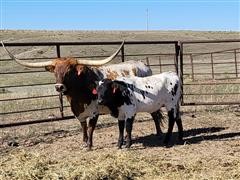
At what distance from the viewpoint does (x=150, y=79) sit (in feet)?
29.2

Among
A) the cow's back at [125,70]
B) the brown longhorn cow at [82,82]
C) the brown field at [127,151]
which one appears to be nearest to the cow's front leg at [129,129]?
the brown field at [127,151]

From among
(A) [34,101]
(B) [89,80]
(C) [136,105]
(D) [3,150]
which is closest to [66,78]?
(B) [89,80]

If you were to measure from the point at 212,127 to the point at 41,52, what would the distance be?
31802 millimetres

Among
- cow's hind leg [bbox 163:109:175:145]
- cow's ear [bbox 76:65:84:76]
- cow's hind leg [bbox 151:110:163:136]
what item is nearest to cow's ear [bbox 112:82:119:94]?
cow's ear [bbox 76:65:84:76]

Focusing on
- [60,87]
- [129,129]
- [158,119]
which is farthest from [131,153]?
[158,119]

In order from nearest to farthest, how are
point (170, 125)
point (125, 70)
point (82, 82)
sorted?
point (82, 82) → point (170, 125) → point (125, 70)

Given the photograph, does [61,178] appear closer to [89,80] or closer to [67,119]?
[89,80]

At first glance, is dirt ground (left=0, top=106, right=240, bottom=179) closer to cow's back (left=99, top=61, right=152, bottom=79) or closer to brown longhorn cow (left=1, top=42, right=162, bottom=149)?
brown longhorn cow (left=1, top=42, right=162, bottom=149)

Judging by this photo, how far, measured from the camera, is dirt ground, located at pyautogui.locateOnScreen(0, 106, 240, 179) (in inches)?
258

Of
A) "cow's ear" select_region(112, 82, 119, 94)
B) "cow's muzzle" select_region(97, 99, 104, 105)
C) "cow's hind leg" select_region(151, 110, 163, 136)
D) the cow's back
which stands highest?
the cow's back

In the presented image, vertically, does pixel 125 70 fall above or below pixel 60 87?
above

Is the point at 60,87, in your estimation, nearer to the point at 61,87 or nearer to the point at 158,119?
the point at 61,87

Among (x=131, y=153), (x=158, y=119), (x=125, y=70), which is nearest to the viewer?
(x=131, y=153)

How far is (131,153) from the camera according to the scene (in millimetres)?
7684
